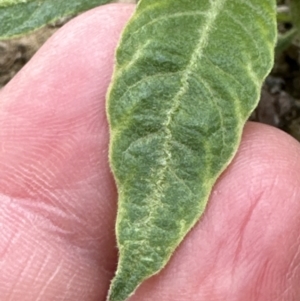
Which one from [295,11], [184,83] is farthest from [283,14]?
[184,83]

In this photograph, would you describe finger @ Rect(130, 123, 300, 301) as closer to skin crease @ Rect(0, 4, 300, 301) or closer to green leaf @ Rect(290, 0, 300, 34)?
skin crease @ Rect(0, 4, 300, 301)

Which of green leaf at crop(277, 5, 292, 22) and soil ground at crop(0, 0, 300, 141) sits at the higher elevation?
green leaf at crop(277, 5, 292, 22)

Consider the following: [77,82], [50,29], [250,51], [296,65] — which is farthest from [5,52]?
[250,51]

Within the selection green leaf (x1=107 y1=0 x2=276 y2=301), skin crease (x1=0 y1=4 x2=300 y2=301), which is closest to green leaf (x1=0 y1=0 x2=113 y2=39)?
skin crease (x1=0 y1=4 x2=300 y2=301)

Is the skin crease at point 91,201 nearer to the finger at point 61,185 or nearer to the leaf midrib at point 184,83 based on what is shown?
the finger at point 61,185

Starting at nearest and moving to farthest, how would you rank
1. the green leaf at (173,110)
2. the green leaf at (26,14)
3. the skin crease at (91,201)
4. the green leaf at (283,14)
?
1. the green leaf at (173,110)
2. the skin crease at (91,201)
3. the green leaf at (26,14)
4. the green leaf at (283,14)

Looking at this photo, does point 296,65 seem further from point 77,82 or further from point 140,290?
point 140,290

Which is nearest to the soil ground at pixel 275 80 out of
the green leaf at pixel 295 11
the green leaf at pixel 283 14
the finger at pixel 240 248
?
the green leaf at pixel 283 14
